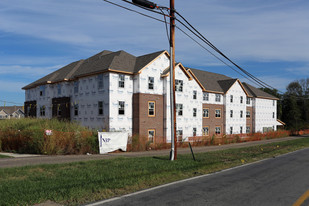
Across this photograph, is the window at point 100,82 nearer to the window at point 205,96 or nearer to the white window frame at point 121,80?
the white window frame at point 121,80

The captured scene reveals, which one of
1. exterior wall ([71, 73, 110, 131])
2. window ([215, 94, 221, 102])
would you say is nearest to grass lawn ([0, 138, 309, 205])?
exterior wall ([71, 73, 110, 131])

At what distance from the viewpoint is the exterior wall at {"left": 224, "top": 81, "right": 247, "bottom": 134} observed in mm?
43656

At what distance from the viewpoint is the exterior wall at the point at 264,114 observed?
50.9 meters

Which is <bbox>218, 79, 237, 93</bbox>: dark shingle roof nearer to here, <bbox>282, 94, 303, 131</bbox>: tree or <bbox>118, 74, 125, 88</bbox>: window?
<bbox>118, 74, 125, 88</bbox>: window

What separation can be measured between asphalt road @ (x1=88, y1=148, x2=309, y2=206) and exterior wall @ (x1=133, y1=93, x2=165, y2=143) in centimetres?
1756

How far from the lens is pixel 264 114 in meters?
53.1

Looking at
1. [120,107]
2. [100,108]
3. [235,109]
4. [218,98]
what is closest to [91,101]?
[100,108]

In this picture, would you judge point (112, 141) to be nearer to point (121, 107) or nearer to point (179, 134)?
point (121, 107)

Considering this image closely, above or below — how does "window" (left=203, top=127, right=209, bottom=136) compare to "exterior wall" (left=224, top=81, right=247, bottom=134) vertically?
below

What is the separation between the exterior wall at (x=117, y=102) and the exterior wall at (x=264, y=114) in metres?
29.9

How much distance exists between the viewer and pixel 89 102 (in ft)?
98.2

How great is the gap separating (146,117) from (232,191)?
69.4 ft

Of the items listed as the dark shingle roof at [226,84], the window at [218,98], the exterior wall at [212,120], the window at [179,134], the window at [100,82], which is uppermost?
the dark shingle roof at [226,84]

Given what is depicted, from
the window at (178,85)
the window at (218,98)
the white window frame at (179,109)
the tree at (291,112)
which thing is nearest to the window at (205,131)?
the window at (218,98)
